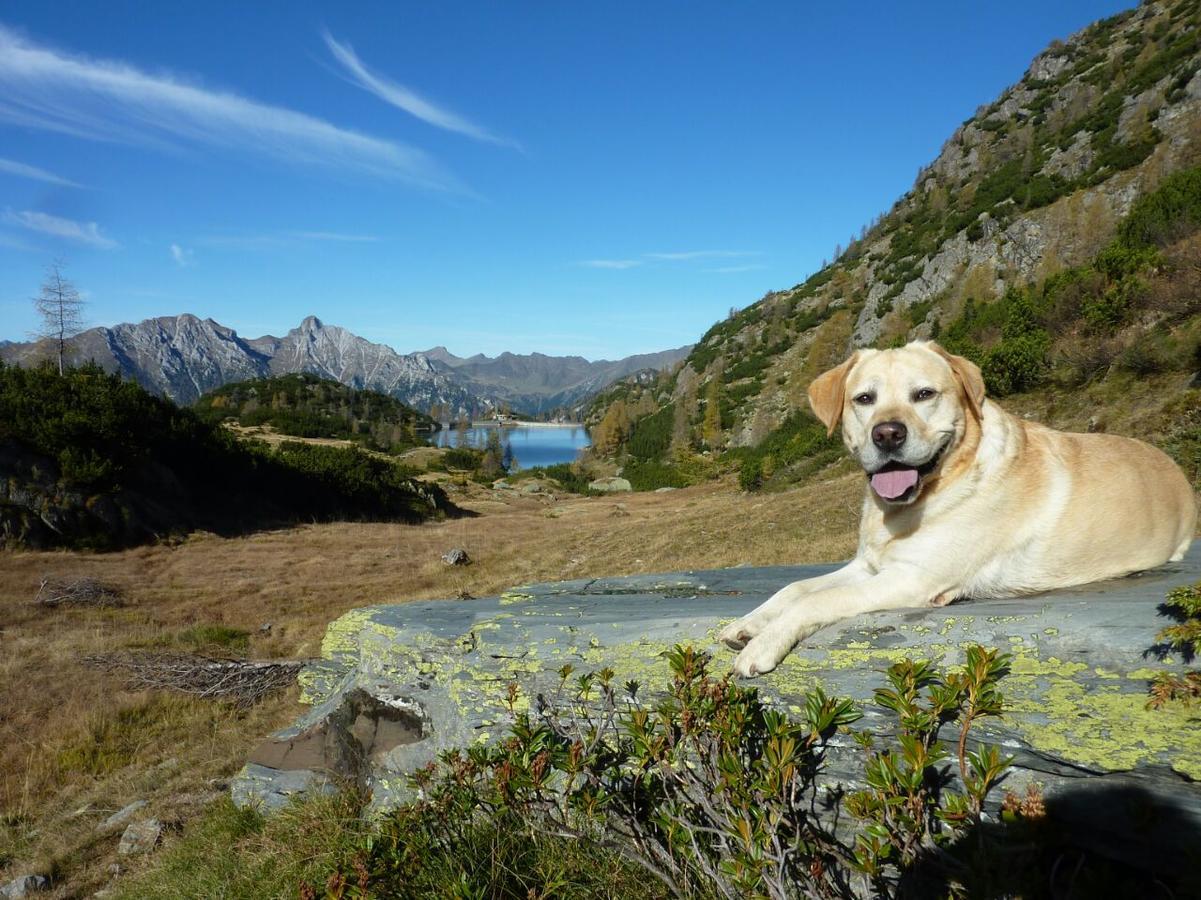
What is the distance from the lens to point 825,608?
3789 millimetres

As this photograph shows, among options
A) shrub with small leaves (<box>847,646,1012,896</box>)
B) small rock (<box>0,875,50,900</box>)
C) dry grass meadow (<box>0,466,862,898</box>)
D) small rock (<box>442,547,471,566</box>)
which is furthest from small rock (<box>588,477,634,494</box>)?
shrub with small leaves (<box>847,646,1012,896</box>)

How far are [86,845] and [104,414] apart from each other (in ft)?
111

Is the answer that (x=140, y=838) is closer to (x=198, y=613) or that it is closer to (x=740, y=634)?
(x=740, y=634)

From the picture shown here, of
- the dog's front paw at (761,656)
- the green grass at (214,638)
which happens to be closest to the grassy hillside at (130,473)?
the green grass at (214,638)

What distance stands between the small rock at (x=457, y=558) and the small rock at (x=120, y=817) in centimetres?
1920

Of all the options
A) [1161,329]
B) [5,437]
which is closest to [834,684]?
[1161,329]

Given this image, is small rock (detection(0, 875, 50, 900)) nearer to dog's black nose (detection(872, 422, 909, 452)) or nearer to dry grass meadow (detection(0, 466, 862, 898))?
dry grass meadow (detection(0, 466, 862, 898))

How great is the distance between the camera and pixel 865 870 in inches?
101

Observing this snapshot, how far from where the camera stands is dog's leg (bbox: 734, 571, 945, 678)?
3.68m

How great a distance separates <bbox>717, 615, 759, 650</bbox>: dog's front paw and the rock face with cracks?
89 millimetres

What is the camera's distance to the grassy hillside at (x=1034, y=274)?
868 inches

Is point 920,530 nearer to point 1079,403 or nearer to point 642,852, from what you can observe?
point 642,852

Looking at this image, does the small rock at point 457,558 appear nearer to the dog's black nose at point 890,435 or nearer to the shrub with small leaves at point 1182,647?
the dog's black nose at point 890,435

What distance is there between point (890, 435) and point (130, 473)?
41834mm
